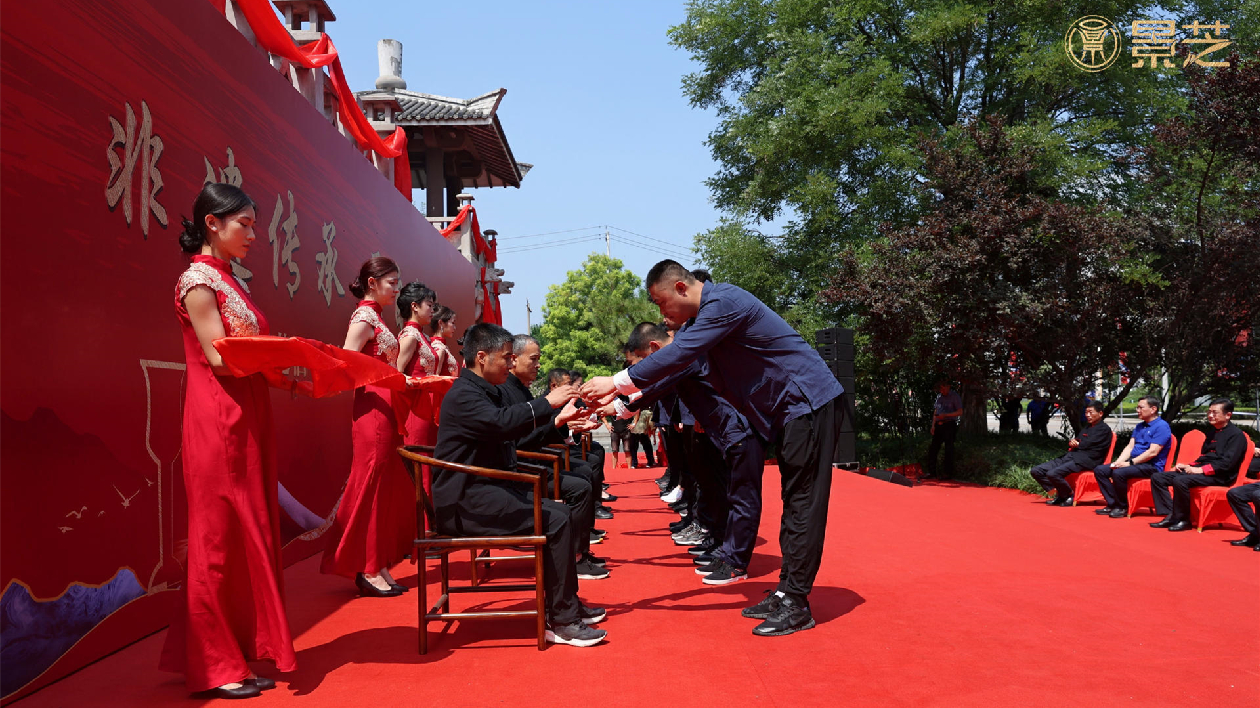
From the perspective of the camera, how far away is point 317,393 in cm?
314

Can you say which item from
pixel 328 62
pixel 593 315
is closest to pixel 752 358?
pixel 328 62

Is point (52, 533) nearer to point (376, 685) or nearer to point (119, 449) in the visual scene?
point (119, 449)

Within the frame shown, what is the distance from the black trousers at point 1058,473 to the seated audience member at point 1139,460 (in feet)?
2.05

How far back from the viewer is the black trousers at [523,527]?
11.3 feet

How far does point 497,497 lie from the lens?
3463 mm

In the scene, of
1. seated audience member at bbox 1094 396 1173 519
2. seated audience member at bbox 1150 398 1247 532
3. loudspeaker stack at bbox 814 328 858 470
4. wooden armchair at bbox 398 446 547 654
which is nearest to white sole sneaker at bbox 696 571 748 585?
wooden armchair at bbox 398 446 547 654

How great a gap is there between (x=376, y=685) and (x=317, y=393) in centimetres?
103

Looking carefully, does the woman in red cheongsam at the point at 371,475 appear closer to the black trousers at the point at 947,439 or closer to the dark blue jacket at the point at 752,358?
the dark blue jacket at the point at 752,358

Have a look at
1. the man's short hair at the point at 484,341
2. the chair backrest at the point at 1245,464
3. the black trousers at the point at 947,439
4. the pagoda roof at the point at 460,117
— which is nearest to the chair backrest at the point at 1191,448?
the chair backrest at the point at 1245,464

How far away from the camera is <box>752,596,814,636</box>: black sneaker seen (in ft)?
11.7

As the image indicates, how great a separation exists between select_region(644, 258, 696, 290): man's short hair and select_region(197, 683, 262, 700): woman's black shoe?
222 cm

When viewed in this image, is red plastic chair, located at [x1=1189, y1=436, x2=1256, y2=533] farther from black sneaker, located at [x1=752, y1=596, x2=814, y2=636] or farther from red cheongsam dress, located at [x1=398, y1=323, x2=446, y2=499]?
red cheongsam dress, located at [x1=398, y1=323, x2=446, y2=499]

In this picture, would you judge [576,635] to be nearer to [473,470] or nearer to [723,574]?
[473,470]

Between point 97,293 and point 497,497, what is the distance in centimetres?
165
